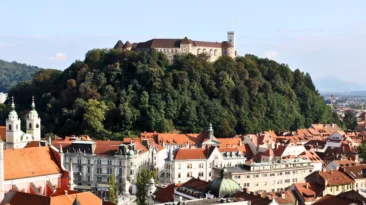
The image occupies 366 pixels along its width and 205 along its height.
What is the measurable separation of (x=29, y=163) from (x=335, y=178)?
3025 cm

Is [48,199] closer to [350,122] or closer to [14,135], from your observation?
[14,135]

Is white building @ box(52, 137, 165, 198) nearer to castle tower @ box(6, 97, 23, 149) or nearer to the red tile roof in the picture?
castle tower @ box(6, 97, 23, 149)

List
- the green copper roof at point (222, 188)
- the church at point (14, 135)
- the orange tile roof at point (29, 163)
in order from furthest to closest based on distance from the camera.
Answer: the church at point (14, 135) < the green copper roof at point (222, 188) < the orange tile roof at point (29, 163)

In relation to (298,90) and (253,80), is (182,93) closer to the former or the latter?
(253,80)

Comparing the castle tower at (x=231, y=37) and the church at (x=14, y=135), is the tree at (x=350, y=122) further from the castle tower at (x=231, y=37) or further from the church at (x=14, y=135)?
the church at (x=14, y=135)

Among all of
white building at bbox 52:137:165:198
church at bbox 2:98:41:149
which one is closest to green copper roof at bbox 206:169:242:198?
white building at bbox 52:137:165:198

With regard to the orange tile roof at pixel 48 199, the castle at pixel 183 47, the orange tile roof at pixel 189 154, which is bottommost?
the orange tile roof at pixel 189 154

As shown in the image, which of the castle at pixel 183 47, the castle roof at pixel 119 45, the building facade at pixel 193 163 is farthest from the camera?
the castle roof at pixel 119 45

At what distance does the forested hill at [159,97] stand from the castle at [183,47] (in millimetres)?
6297

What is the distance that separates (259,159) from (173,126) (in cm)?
2669

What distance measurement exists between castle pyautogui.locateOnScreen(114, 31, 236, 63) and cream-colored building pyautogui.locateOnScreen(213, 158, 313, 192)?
176ft

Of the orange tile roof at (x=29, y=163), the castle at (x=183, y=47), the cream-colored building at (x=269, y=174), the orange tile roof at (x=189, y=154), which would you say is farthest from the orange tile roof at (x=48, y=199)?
the castle at (x=183, y=47)

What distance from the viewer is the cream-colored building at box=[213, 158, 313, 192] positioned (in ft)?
188

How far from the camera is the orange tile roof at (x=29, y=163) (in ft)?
143
